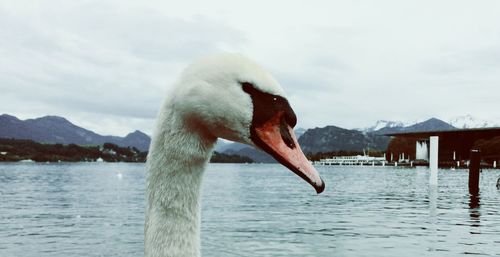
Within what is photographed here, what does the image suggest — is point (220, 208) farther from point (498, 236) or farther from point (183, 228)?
point (183, 228)

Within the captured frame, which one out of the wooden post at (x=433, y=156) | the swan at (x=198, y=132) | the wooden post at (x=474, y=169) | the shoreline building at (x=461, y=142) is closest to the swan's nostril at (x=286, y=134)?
the swan at (x=198, y=132)

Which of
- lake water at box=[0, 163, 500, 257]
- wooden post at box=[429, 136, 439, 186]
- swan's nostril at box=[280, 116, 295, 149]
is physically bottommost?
lake water at box=[0, 163, 500, 257]

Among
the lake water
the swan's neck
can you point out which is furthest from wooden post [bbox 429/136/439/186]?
the swan's neck

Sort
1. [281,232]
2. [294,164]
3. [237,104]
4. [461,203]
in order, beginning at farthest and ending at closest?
1. [461,203]
2. [281,232]
3. [237,104]
4. [294,164]

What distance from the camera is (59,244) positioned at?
2373 cm

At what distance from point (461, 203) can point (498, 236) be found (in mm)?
18309

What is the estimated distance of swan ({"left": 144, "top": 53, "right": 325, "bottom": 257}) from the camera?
137 inches

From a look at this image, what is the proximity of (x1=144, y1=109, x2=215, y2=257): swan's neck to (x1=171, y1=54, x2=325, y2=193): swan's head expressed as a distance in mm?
156

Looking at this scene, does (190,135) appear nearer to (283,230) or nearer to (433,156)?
(283,230)

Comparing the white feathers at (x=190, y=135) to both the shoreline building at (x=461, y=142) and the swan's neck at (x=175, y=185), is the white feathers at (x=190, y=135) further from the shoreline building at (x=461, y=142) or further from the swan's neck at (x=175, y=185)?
the shoreline building at (x=461, y=142)

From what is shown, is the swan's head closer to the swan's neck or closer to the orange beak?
the orange beak

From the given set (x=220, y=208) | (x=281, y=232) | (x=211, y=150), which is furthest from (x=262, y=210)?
(x=211, y=150)

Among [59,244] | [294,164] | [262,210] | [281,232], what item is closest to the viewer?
[294,164]

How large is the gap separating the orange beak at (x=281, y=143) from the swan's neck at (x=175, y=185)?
42cm
